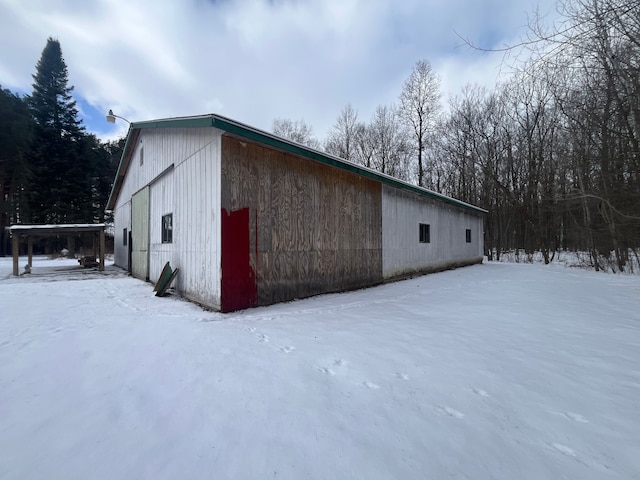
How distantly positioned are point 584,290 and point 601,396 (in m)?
7.20

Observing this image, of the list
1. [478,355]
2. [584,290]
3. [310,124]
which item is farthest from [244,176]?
[310,124]

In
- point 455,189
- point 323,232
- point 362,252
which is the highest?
point 455,189

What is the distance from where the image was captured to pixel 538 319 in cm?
498

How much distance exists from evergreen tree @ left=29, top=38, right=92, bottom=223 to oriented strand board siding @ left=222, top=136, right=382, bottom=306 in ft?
89.4

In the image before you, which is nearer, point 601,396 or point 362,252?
point 601,396

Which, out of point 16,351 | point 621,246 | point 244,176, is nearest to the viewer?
point 16,351

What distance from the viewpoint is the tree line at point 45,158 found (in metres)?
24.1

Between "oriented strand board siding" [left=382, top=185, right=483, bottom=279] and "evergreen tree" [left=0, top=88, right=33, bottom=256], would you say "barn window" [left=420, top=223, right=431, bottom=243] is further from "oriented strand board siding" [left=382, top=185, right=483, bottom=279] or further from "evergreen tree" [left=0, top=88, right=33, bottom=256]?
"evergreen tree" [left=0, top=88, right=33, bottom=256]

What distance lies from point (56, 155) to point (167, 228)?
2605 cm

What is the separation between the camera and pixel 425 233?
1175 cm

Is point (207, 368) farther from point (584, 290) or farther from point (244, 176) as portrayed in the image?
point (584, 290)

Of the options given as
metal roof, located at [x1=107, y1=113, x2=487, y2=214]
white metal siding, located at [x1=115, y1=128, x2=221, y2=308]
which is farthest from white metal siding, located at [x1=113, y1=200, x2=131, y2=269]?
white metal siding, located at [x1=115, y1=128, x2=221, y2=308]

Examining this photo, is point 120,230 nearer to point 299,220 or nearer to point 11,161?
point 299,220

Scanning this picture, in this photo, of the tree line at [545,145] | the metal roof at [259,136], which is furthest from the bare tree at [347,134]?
the metal roof at [259,136]
